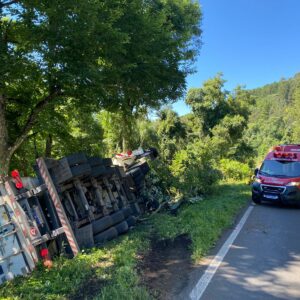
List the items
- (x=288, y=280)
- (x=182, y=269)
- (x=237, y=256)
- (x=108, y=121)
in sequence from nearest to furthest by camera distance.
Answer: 1. (x=288, y=280)
2. (x=182, y=269)
3. (x=237, y=256)
4. (x=108, y=121)

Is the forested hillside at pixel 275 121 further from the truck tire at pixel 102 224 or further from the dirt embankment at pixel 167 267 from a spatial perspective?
the dirt embankment at pixel 167 267

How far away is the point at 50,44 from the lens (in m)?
7.66

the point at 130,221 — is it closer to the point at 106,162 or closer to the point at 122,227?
the point at 122,227

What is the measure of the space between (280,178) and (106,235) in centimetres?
780

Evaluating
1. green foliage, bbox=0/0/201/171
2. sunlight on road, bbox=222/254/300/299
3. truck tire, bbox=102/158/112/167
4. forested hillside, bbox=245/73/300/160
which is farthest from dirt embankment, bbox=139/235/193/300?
forested hillside, bbox=245/73/300/160

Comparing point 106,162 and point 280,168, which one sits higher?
point 106,162

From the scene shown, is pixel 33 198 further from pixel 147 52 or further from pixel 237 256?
pixel 147 52

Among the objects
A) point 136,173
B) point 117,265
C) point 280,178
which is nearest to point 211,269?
point 117,265

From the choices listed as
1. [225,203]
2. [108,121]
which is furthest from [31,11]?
[108,121]

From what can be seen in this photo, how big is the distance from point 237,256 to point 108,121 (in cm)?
1685

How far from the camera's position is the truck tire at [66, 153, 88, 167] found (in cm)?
828

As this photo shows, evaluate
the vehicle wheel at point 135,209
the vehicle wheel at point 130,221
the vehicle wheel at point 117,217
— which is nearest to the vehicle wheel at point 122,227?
the vehicle wheel at point 117,217

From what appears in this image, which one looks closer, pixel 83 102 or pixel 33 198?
pixel 33 198

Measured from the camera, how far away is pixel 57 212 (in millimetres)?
7582
